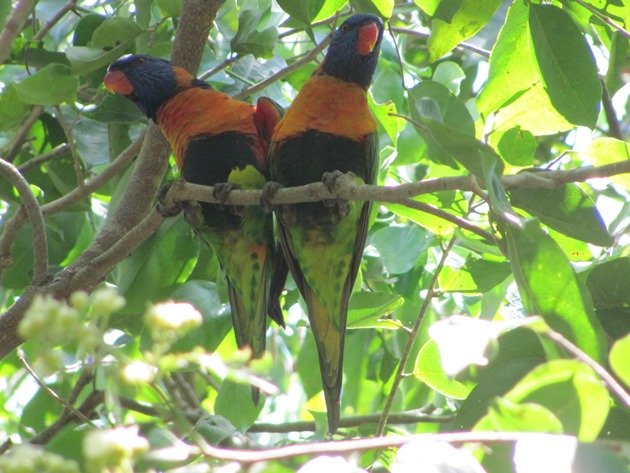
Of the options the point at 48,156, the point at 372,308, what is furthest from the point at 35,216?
the point at 372,308

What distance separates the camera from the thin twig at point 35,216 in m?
2.38

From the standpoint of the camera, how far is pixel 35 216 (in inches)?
94.4

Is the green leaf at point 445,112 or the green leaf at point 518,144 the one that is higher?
the green leaf at point 445,112

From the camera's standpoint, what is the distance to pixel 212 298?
2676 mm

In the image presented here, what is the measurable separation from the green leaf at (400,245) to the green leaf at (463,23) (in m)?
0.67

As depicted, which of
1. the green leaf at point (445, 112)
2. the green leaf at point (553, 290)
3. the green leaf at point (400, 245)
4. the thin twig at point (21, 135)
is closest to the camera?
the green leaf at point (553, 290)

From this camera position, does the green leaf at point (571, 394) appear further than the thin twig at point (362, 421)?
No

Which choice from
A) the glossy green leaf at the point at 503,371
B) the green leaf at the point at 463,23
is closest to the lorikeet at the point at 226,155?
the green leaf at the point at 463,23

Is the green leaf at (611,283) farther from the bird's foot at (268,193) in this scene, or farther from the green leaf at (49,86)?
the green leaf at (49,86)

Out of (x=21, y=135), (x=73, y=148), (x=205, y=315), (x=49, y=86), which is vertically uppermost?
(x=49, y=86)

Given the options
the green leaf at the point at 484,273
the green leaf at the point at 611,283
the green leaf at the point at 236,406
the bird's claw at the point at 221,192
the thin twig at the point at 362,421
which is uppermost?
the green leaf at the point at 611,283

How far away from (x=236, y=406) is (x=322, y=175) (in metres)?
0.85

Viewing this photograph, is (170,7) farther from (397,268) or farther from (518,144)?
(518,144)

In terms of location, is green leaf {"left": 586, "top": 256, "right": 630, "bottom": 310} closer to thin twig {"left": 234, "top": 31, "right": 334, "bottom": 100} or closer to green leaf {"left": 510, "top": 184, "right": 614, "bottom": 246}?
green leaf {"left": 510, "top": 184, "right": 614, "bottom": 246}
